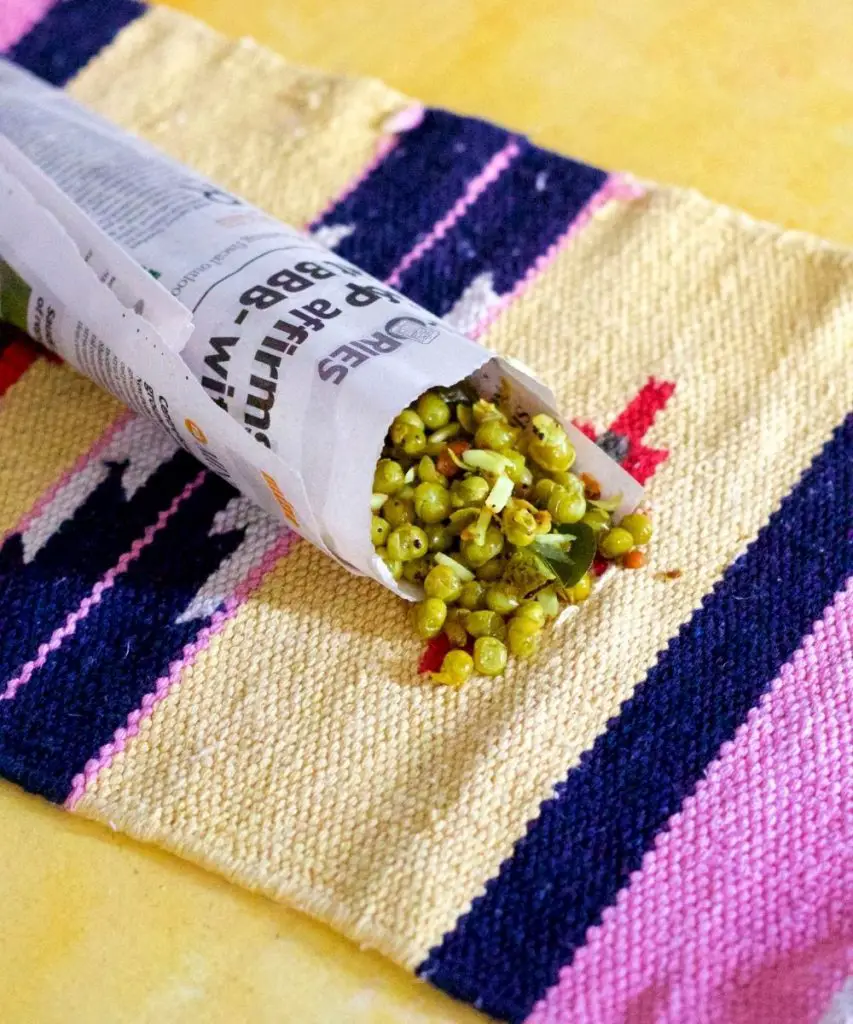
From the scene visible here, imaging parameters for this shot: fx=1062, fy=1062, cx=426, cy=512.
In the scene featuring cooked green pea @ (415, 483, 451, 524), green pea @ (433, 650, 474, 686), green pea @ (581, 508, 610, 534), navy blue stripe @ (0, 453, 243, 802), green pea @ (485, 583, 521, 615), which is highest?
green pea @ (581, 508, 610, 534)

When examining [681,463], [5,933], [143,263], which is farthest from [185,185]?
[5,933]

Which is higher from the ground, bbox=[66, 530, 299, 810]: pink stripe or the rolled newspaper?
the rolled newspaper

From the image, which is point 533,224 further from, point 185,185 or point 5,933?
point 5,933

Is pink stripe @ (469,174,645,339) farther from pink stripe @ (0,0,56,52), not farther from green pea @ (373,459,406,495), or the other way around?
pink stripe @ (0,0,56,52)

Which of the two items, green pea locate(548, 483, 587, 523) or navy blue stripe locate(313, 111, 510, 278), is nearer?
green pea locate(548, 483, 587, 523)

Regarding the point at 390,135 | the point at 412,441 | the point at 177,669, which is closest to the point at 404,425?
the point at 412,441

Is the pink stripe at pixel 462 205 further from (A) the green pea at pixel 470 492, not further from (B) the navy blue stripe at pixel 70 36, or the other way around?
(B) the navy blue stripe at pixel 70 36

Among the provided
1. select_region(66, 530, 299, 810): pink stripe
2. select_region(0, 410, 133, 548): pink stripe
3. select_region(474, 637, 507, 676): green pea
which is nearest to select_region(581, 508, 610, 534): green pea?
select_region(474, 637, 507, 676): green pea

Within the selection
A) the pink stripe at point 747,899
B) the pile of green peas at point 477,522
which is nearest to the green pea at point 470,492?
the pile of green peas at point 477,522
